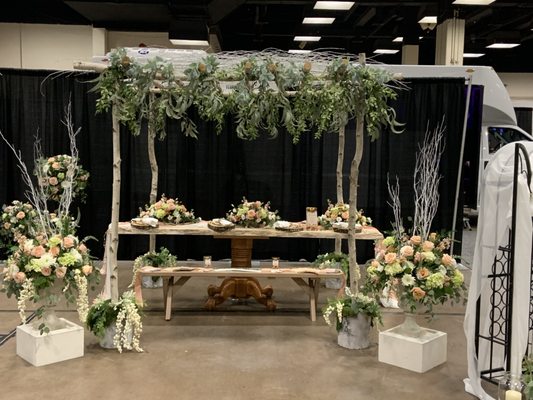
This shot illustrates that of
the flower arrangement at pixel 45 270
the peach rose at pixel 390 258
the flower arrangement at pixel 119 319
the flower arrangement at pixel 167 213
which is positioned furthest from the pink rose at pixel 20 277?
the peach rose at pixel 390 258

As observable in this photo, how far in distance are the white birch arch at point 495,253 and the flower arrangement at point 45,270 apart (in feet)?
9.28

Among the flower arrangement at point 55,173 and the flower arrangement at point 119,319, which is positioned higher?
the flower arrangement at point 55,173

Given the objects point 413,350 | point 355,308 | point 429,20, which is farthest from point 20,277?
point 429,20

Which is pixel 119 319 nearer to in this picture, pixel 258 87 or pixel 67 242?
pixel 67 242

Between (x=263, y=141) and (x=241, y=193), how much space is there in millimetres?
801

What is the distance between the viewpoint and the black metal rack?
3.82m

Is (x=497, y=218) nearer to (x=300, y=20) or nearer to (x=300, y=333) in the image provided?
(x=300, y=333)

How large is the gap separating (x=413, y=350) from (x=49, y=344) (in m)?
2.78

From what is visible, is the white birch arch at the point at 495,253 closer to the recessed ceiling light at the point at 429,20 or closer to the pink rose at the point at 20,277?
the pink rose at the point at 20,277

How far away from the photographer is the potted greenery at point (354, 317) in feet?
17.3

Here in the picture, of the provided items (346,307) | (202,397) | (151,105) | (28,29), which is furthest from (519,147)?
(28,29)

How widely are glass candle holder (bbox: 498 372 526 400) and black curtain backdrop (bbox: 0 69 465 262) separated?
17.7 ft

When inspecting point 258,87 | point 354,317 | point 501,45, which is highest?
point 501,45

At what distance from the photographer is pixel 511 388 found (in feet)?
10.3
